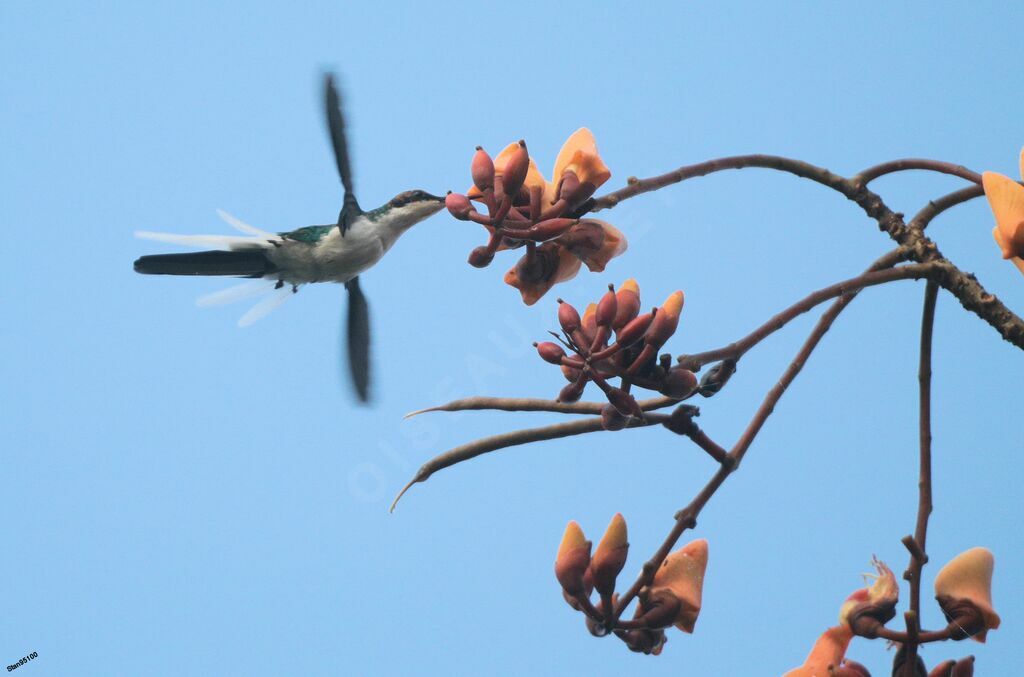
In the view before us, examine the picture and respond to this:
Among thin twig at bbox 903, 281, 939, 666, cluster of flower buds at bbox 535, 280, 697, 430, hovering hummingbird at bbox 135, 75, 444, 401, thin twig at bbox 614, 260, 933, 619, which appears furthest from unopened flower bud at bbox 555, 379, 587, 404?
hovering hummingbird at bbox 135, 75, 444, 401

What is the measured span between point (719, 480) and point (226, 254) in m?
1.07

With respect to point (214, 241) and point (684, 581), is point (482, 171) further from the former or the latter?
point (214, 241)

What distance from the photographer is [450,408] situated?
83 centimetres

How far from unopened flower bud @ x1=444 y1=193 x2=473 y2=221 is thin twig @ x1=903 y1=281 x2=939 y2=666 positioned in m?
0.35

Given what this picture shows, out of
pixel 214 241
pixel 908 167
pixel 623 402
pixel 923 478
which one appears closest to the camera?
pixel 623 402

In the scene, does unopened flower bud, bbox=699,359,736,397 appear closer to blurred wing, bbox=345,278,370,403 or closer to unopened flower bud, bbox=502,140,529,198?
unopened flower bud, bbox=502,140,529,198

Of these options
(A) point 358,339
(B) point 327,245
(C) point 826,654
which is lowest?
(C) point 826,654

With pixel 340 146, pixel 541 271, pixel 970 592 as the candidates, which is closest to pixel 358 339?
pixel 340 146

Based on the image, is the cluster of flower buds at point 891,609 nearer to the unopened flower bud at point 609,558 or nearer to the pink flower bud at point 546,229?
the unopened flower bud at point 609,558

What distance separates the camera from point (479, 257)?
31.4 inches

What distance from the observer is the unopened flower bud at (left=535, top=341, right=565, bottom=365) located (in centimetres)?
69

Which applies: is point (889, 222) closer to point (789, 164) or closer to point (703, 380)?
point (789, 164)

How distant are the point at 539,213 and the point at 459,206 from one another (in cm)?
8

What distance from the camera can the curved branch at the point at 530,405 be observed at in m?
0.77
